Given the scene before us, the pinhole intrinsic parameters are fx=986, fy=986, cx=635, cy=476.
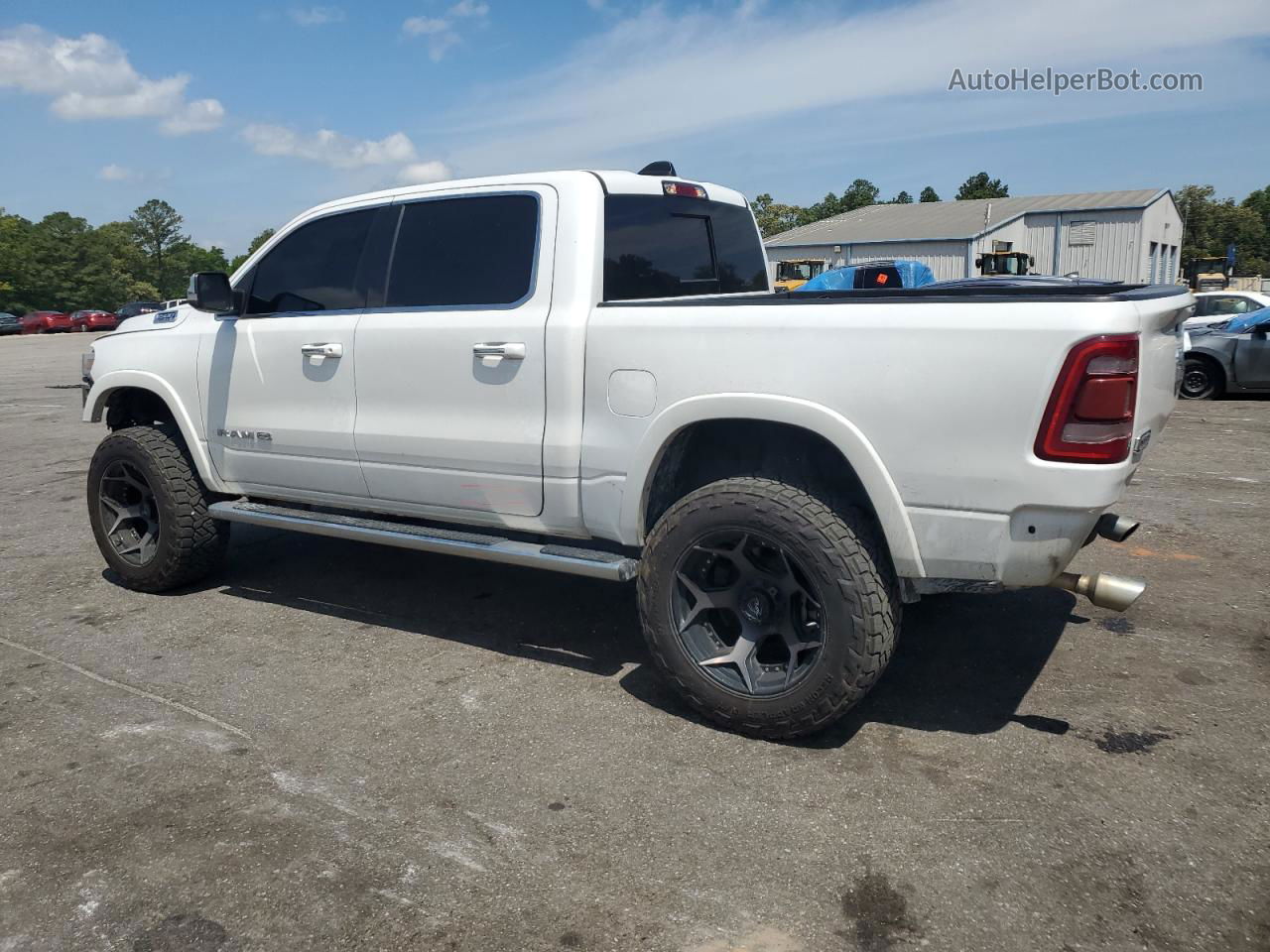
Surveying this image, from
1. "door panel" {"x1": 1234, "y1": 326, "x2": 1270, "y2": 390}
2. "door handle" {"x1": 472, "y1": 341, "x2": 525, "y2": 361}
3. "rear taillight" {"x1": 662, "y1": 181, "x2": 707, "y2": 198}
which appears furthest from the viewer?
"door panel" {"x1": 1234, "y1": 326, "x2": 1270, "y2": 390}

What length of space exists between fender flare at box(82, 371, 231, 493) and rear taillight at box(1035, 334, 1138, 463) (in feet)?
13.1

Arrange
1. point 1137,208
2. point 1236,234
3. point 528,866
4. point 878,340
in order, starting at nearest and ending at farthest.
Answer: point 528,866, point 878,340, point 1137,208, point 1236,234

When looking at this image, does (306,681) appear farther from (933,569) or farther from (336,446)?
(933,569)

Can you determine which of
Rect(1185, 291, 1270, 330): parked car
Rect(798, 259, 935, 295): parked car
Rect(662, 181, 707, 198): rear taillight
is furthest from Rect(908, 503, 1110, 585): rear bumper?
Rect(798, 259, 935, 295): parked car

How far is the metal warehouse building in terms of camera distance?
46969mm

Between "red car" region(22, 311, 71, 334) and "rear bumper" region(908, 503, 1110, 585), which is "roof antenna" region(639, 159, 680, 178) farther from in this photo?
"red car" region(22, 311, 71, 334)

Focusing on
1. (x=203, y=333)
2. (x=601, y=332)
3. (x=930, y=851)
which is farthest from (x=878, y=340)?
(x=203, y=333)

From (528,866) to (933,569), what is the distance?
155 cm

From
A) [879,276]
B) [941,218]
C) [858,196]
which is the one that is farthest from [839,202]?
[879,276]

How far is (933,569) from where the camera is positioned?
3.20 m

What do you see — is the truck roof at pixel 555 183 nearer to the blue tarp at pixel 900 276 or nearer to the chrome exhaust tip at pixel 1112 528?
the chrome exhaust tip at pixel 1112 528

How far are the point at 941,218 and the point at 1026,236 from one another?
14.3ft

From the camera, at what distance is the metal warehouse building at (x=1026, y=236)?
47.0 m

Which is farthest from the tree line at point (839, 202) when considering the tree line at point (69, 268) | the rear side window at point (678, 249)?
the rear side window at point (678, 249)
